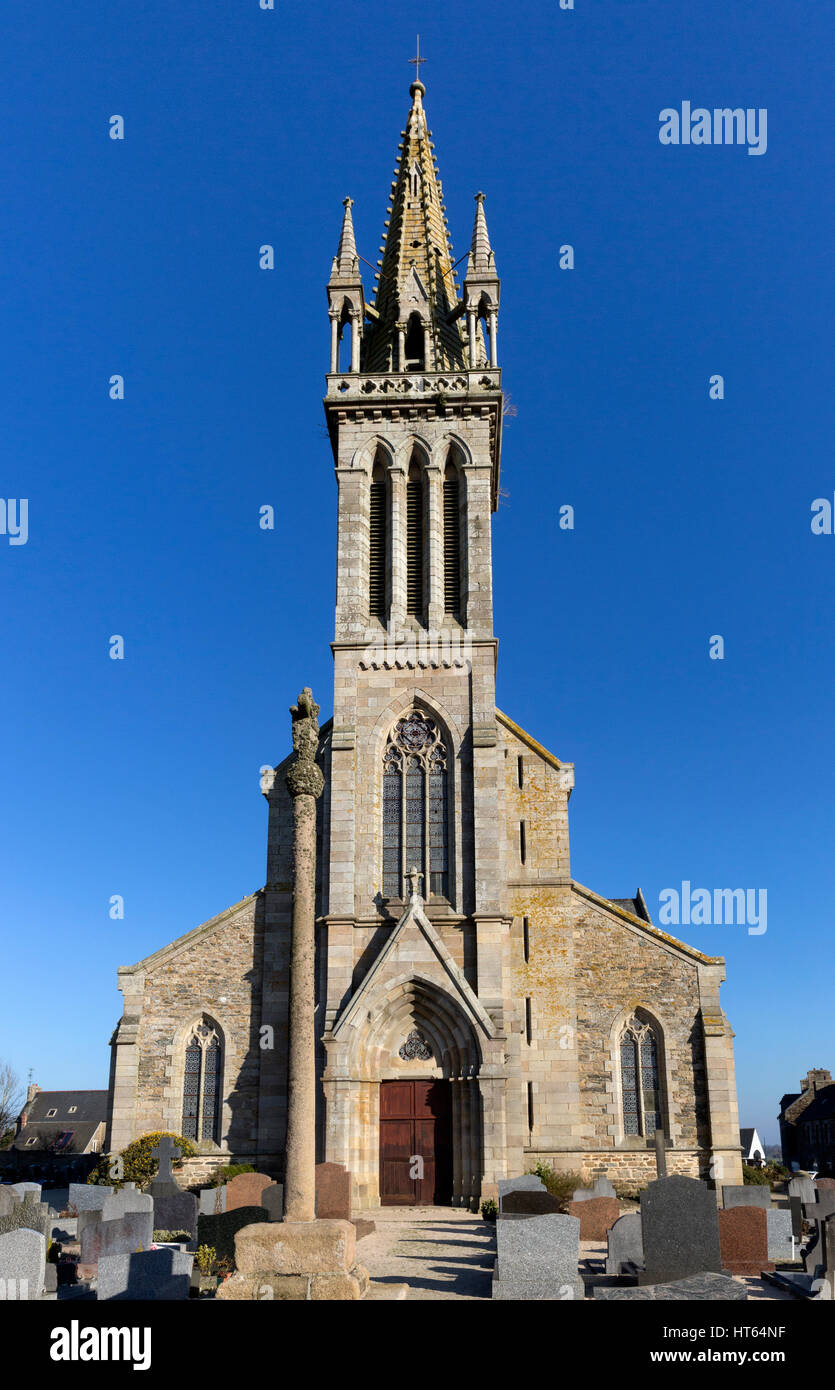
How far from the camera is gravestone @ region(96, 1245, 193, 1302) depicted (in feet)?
38.3

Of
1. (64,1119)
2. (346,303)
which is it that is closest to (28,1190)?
(346,303)

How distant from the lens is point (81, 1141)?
65875 mm

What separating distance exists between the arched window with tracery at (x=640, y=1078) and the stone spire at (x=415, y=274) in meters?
18.3

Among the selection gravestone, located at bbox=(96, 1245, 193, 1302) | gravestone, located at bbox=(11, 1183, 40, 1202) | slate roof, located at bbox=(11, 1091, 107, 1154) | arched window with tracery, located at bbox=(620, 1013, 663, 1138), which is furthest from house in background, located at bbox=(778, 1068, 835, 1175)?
gravestone, located at bbox=(96, 1245, 193, 1302)

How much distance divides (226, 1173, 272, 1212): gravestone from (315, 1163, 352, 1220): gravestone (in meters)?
0.91

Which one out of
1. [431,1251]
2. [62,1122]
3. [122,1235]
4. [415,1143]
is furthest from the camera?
[62,1122]

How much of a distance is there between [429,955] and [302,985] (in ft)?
35.6

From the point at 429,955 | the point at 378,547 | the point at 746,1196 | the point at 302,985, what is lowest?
the point at 746,1196

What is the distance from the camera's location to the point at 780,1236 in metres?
17.5

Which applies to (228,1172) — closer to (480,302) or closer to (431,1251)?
(431,1251)

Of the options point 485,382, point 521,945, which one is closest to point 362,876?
point 521,945

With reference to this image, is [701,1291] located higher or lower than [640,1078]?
lower
